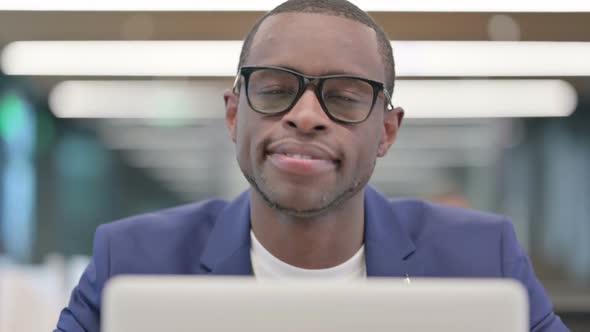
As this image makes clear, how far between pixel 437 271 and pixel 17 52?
4773 mm

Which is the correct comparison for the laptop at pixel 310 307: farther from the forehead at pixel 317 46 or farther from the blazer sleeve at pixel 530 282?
the blazer sleeve at pixel 530 282

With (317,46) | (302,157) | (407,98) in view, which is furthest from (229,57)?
(302,157)

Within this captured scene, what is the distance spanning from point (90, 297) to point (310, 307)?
2.89 ft

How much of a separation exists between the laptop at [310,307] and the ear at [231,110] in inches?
33.7

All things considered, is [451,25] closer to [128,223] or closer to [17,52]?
[17,52]

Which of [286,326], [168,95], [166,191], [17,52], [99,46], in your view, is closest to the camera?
[286,326]

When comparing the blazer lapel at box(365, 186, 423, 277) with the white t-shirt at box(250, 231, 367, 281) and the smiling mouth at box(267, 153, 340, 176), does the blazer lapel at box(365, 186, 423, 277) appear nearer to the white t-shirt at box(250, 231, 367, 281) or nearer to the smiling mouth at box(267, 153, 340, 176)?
the white t-shirt at box(250, 231, 367, 281)

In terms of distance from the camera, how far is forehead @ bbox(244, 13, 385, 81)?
1236 mm

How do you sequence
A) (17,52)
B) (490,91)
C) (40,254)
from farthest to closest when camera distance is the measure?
(40,254), (490,91), (17,52)

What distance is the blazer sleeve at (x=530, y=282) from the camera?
4.48 ft

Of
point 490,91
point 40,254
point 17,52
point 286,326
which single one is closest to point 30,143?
point 40,254

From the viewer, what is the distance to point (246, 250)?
4.70ft

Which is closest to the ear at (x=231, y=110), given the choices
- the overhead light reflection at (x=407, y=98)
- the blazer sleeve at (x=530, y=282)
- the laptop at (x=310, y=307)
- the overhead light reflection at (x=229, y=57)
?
the blazer sleeve at (x=530, y=282)

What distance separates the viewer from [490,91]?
6324 mm
